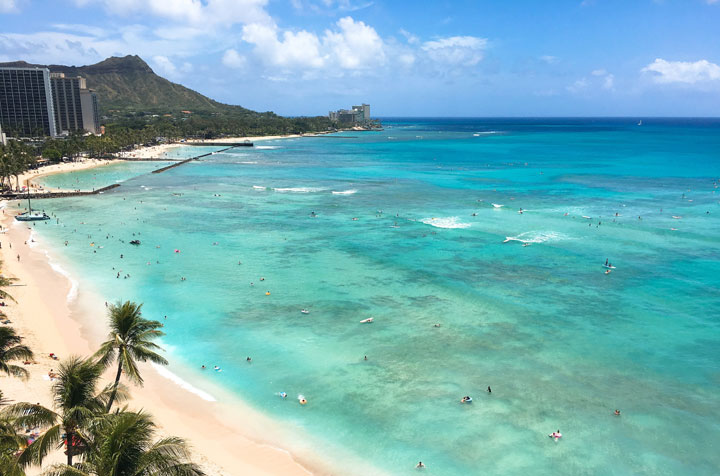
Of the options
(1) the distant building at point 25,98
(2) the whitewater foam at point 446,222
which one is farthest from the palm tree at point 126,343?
(1) the distant building at point 25,98

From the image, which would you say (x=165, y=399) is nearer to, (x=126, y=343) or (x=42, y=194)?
(x=126, y=343)

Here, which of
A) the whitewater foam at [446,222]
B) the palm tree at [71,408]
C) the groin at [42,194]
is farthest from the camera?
the groin at [42,194]

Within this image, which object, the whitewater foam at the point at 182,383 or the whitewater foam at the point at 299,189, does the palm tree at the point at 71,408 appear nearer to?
the whitewater foam at the point at 182,383

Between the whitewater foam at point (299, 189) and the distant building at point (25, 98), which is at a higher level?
the distant building at point (25, 98)

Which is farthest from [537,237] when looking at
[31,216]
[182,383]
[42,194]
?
[42,194]

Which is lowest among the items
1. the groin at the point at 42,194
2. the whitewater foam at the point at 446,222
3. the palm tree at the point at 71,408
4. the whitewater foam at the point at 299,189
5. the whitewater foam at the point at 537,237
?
the whitewater foam at the point at 537,237
